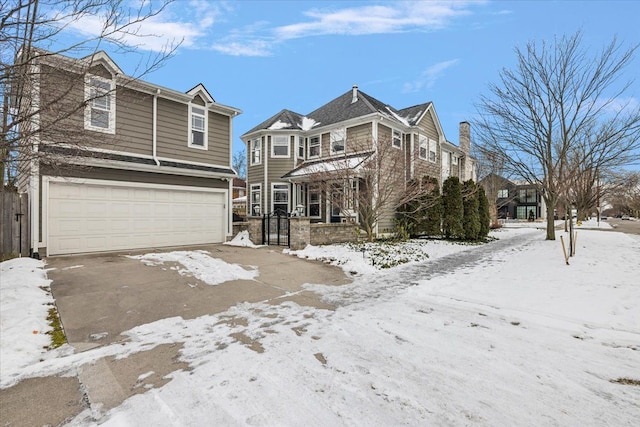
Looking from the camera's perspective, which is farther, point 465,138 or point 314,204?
point 465,138

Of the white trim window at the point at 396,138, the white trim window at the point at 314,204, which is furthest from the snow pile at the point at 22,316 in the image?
the white trim window at the point at 396,138

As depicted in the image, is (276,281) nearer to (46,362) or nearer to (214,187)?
(46,362)

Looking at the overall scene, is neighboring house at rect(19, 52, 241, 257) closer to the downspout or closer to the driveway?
the downspout

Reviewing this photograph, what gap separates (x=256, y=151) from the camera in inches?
733

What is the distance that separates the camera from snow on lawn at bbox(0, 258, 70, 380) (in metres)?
3.26

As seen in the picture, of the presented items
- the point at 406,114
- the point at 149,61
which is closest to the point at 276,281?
the point at 149,61

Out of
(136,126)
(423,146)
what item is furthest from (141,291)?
(423,146)

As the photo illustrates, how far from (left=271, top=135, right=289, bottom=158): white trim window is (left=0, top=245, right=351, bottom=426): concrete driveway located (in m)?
9.36

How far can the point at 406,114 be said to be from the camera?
1906 centimetres

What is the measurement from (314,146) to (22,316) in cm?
1534

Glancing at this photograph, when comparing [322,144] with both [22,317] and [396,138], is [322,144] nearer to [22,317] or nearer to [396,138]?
[396,138]

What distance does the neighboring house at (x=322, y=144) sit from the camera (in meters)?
15.8

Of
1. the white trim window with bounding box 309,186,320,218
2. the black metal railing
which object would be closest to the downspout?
the black metal railing

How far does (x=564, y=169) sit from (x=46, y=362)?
65.1 feet
